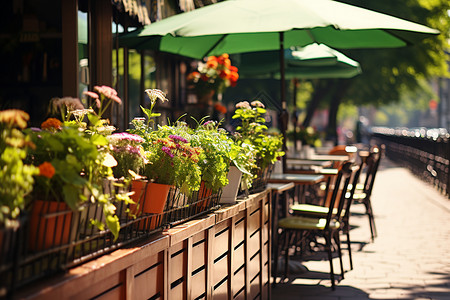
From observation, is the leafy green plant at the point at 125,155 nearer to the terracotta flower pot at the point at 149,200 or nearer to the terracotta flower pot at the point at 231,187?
A: the terracotta flower pot at the point at 149,200

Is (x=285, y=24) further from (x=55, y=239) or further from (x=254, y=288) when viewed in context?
(x=55, y=239)

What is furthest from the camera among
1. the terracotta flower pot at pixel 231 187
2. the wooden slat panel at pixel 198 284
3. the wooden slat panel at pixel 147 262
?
the terracotta flower pot at pixel 231 187

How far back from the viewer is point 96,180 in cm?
266

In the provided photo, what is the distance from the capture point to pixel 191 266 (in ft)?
11.8

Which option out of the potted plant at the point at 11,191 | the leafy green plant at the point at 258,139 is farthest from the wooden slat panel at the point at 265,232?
the potted plant at the point at 11,191

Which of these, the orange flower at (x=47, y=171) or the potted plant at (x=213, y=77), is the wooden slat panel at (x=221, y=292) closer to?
the orange flower at (x=47, y=171)

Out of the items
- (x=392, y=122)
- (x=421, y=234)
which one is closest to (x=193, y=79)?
(x=421, y=234)

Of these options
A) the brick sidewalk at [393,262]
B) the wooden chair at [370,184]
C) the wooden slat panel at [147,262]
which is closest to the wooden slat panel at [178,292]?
the wooden slat panel at [147,262]

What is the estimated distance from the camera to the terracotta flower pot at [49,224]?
2.35 m

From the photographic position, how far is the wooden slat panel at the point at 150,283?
9.68 feet

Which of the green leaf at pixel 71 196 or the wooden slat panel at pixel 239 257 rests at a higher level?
the green leaf at pixel 71 196

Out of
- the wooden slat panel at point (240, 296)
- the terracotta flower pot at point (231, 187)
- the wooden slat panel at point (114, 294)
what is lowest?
the wooden slat panel at point (240, 296)

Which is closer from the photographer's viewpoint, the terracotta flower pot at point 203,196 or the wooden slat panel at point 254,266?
the terracotta flower pot at point 203,196

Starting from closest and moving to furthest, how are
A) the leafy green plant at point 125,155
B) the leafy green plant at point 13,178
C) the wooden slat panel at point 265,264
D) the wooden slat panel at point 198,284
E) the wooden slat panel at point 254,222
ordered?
the leafy green plant at point 13,178
the leafy green plant at point 125,155
the wooden slat panel at point 198,284
the wooden slat panel at point 254,222
the wooden slat panel at point 265,264
